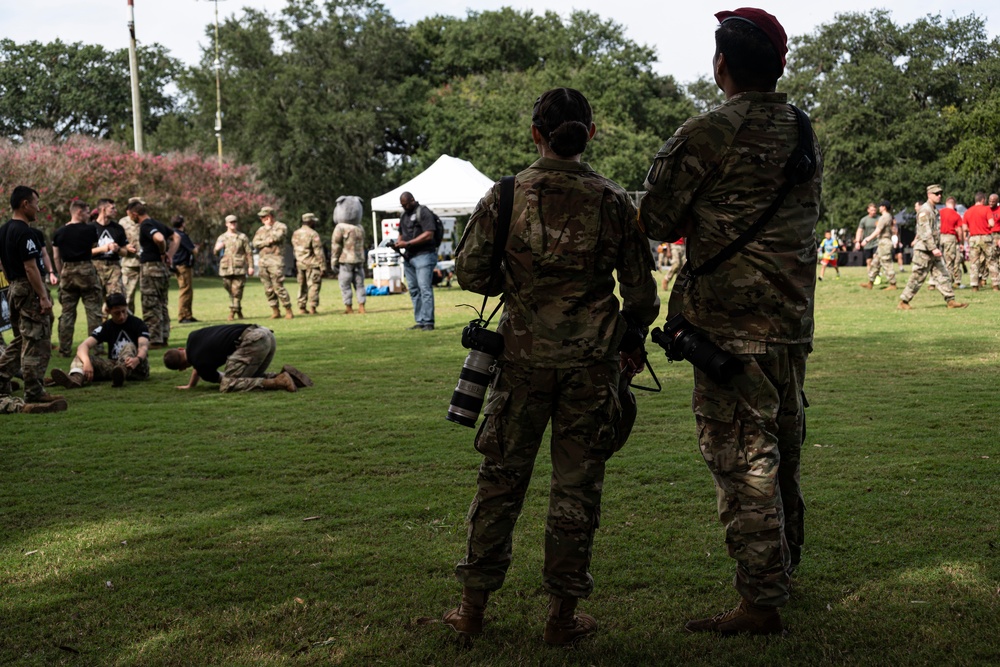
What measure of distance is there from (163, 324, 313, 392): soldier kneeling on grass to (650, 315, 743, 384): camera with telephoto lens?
6.97 metres

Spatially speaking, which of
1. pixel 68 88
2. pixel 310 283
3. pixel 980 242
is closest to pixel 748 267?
pixel 310 283

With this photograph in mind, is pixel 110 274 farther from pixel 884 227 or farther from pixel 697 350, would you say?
pixel 884 227

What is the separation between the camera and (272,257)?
782 inches

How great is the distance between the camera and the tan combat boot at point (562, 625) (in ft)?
13.0

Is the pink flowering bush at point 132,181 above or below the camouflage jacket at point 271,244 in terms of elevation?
above

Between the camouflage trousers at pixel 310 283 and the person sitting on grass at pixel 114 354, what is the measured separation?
8.88 m

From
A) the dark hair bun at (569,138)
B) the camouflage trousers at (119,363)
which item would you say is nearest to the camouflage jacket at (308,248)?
the camouflage trousers at (119,363)

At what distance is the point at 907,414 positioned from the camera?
830cm

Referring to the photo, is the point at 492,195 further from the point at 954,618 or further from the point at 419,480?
the point at 419,480

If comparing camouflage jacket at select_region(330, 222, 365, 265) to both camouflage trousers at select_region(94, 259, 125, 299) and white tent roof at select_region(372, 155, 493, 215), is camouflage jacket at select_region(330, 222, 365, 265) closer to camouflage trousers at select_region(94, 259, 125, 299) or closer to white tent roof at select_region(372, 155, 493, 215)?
camouflage trousers at select_region(94, 259, 125, 299)

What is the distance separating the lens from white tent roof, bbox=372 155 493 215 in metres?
29.6

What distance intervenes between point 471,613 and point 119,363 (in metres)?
8.54

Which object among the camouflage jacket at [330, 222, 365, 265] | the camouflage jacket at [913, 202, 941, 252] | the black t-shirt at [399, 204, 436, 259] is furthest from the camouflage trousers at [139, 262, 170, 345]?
the camouflage jacket at [913, 202, 941, 252]

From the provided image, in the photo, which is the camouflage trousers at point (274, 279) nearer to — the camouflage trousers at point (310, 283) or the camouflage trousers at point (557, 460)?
the camouflage trousers at point (310, 283)
